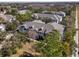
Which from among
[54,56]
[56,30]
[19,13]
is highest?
[19,13]

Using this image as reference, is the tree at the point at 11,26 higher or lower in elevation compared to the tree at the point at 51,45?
higher

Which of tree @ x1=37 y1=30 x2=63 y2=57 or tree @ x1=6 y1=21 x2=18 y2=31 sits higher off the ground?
tree @ x1=6 y1=21 x2=18 y2=31

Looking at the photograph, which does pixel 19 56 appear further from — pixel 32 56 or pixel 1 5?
pixel 1 5

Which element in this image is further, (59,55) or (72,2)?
(72,2)

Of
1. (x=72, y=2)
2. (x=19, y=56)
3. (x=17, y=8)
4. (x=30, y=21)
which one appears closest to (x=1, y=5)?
(x=17, y=8)

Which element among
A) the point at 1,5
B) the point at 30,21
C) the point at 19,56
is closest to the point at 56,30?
the point at 30,21

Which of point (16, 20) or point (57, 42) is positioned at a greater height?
point (16, 20)

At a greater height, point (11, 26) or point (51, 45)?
point (11, 26)
